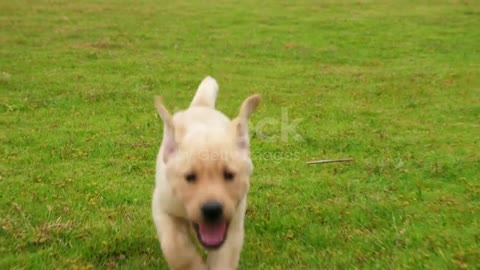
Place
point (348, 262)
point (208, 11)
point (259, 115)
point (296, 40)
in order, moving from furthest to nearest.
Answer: point (208, 11)
point (296, 40)
point (259, 115)
point (348, 262)

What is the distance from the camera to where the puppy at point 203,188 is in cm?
457

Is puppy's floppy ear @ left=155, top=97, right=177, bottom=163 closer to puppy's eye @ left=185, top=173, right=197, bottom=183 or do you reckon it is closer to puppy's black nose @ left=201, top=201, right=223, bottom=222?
puppy's eye @ left=185, top=173, right=197, bottom=183

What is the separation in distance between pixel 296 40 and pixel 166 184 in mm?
20247

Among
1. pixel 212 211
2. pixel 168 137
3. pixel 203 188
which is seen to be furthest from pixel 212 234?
pixel 168 137

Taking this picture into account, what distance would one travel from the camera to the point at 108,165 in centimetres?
895

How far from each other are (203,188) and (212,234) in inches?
14.2

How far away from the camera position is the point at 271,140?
10.7 m

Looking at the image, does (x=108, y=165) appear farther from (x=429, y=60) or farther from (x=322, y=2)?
(x=322, y=2)

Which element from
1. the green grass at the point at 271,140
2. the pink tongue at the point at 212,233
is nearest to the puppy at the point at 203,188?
the pink tongue at the point at 212,233

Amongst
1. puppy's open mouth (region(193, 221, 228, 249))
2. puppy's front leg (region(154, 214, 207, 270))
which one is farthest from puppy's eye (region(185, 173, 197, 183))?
puppy's front leg (region(154, 214, 207, 270))

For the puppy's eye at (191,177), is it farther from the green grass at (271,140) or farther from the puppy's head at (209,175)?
the green grass at (271,140)

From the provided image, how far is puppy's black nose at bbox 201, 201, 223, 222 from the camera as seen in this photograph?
14.6 ft

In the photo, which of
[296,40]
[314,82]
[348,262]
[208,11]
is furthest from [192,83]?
[208,11]

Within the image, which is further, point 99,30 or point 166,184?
point 99,30
